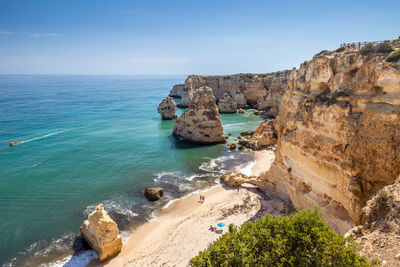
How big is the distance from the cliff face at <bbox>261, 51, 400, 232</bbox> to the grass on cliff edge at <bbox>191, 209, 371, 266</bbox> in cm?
501

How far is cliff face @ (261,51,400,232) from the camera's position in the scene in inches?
466

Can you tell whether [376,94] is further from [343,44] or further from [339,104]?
[343,44]

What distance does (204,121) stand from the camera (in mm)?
44969

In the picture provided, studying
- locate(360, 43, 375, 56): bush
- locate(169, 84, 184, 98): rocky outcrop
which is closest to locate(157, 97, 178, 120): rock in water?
locate(169, 84, 184, 98): rocky outcrop

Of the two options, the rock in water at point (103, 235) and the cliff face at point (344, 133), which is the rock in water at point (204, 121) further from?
the rock in water at point (103, 235)

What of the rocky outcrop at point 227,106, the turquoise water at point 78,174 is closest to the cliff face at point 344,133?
the turquoise water at point 78,174

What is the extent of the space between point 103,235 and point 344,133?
696 inches

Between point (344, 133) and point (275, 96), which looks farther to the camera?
point (275, 96)

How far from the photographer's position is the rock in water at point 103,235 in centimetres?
1731

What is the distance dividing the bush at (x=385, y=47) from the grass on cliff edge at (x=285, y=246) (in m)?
10.6

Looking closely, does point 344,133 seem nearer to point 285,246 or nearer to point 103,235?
point 285,246

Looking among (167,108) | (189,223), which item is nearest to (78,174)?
(189,223)

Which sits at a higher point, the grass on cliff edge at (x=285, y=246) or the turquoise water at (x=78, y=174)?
the grass on cliff edge at (x=285, y=246)

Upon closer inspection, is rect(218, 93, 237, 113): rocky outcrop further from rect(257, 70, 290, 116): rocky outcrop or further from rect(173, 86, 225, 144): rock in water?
rect(173, 86, 225, 144): rock in water
